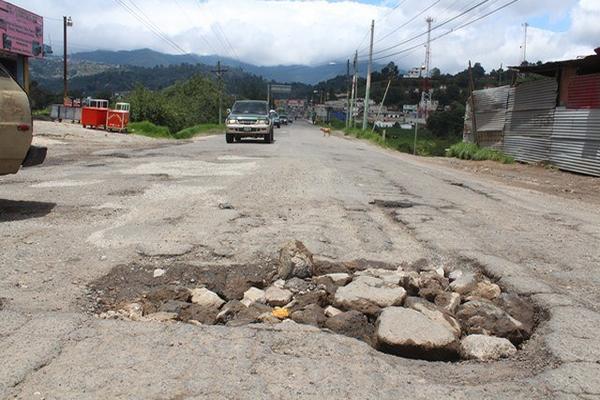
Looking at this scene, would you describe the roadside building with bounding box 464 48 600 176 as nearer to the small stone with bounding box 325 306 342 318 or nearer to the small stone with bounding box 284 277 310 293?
the small stone with bounding box 284 277 310 293

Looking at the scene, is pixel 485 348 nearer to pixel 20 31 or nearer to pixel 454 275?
pixel 454 275

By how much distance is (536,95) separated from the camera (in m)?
17.8

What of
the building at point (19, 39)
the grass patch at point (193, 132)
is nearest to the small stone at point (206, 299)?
the building at point (19, 39)

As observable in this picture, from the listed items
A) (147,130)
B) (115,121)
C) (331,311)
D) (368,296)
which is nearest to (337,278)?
(368,296)

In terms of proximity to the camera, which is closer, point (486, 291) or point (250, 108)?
point (486, 291)

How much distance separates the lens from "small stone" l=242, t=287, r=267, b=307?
409cm

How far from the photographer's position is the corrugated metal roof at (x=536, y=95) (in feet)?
55.4

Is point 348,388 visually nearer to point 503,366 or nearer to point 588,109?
point 503,366

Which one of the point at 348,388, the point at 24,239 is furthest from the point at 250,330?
the point at 24,239

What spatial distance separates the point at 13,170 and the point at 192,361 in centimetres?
445

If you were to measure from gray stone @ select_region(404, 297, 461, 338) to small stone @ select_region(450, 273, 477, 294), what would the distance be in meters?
0.54

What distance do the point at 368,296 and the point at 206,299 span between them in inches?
46.7

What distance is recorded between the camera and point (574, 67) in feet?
52.9

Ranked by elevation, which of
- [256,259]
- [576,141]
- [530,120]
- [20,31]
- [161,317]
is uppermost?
[20,31]
